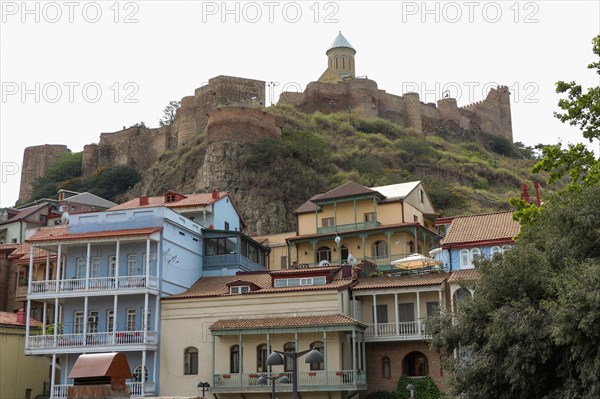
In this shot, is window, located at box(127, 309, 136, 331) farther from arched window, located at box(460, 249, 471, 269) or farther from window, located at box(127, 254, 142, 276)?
arched window, located at box(460, 249, 471, 269)

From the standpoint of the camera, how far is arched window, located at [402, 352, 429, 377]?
36594 mm

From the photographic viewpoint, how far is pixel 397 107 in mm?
102250

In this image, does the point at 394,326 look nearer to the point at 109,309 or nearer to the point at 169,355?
the point at 169,355

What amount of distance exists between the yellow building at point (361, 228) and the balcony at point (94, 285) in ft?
35.6

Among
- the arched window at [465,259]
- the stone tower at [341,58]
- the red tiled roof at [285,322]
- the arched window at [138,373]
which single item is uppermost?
the stone tower at [341,58]

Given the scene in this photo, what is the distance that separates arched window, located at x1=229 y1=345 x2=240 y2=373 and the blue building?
3730 millimetres

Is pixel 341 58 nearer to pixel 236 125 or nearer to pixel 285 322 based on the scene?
pixel 236 125

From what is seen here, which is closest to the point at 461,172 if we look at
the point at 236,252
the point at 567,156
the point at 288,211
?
the point at 288,211

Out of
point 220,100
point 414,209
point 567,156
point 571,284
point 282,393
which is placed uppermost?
point 220,100

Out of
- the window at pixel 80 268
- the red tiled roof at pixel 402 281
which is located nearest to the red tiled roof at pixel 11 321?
the window at pixel 80 268

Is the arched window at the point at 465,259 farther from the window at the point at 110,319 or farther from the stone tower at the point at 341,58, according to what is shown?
the stone tower at the point at 341,58

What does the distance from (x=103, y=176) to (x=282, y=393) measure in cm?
5773

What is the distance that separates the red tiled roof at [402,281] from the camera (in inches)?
1444

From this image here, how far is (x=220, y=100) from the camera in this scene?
8600 centimetres
